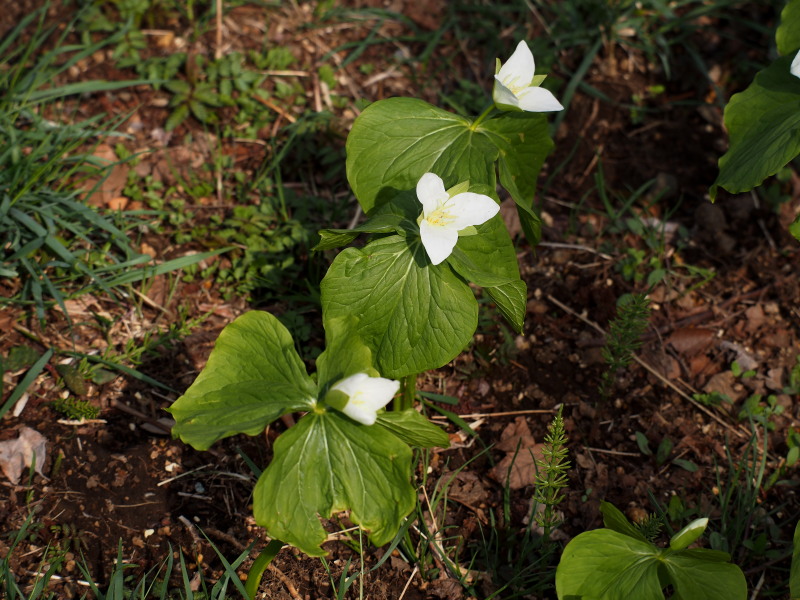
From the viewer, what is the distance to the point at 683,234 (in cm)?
301

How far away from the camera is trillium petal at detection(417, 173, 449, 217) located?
173cm

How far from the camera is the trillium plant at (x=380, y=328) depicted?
5.45 ft

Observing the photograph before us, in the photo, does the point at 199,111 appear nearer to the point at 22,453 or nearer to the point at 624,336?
the point at 22,453

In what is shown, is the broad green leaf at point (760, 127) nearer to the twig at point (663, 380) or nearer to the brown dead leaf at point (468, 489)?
the twig at point (663, 380)

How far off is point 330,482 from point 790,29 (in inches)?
69.6

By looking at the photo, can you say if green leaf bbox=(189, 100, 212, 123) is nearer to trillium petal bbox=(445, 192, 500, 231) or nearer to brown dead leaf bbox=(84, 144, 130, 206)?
brown dead leaf bbox=(84, 144, 130, 206)

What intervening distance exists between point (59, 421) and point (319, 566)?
92cm

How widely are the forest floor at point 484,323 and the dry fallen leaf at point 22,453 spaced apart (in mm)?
25

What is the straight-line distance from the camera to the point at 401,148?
6.73 ft

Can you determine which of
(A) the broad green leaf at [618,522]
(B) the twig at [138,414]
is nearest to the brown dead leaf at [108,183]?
(B) the twig at [138,414]

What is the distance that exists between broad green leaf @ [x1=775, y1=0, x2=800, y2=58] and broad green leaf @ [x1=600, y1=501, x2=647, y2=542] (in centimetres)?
137

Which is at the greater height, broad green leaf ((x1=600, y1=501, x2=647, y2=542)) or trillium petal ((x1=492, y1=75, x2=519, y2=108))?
trillium petal ((x1=492, y1=75, x2=519, y2=108))

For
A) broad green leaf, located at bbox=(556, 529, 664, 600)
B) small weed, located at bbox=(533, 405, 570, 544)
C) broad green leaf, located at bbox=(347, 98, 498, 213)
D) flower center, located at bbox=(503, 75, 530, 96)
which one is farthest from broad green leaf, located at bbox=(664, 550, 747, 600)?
flower center, located at bbox=(503, 75, 530, 96)

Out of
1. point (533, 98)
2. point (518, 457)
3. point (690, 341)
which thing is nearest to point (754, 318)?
point (690, 341)
